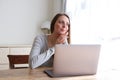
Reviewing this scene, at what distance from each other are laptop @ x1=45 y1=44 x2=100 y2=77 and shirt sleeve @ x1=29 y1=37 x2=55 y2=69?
220mm

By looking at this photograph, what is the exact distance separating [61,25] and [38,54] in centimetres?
35

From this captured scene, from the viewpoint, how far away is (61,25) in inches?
79.8

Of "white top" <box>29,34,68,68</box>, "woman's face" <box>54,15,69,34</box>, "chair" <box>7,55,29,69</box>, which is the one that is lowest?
"chair" <box>7,55,29,69</box>

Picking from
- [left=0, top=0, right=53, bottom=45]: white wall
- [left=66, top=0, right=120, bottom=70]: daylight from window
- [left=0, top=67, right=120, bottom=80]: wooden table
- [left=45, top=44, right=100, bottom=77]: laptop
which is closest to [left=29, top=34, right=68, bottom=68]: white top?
[left=0, top=67, right=120, bottom=80]: wooden table

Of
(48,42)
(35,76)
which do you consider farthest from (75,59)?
(48,42)

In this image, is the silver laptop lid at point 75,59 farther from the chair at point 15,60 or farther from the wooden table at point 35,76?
the chair at point 15,60

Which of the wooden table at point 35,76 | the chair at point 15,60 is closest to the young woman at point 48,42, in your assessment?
the wooden table at point 35,76

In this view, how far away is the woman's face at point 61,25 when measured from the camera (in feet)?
6.59

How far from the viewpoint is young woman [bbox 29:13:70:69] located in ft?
6.14

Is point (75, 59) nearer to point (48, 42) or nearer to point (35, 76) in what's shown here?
→ point (35, 76)

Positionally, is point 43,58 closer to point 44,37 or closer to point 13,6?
point 44,37

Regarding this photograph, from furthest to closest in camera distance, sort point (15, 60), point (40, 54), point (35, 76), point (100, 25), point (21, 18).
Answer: point (21, 18), point (100, 25), point (15, 60), point (40, 54), point (35, 76)

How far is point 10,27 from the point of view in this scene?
4078mm

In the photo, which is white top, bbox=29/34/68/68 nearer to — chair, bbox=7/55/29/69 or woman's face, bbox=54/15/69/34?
woman's face, bbox=54/15/69/34
